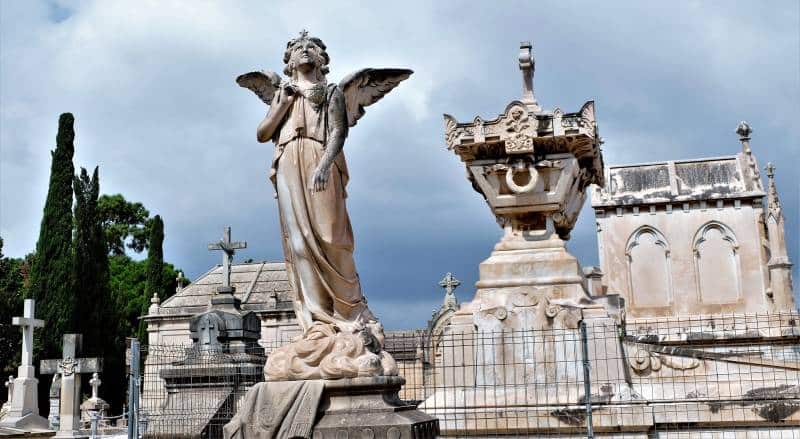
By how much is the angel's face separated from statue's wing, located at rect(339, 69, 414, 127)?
26 cm

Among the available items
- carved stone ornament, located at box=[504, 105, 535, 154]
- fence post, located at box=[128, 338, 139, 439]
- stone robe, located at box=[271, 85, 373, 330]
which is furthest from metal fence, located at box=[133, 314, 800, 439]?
carved stone ornament, located at box=[504, 105, 535, 154]

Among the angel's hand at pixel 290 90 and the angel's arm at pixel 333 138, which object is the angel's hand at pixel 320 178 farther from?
the angel's hand at pixel 290 90

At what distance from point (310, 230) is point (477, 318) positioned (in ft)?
8.77

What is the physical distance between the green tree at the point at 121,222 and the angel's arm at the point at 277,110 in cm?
4680

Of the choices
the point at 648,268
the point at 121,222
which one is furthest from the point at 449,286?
the point at 121,222

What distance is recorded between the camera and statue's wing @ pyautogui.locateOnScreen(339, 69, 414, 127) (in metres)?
6.13

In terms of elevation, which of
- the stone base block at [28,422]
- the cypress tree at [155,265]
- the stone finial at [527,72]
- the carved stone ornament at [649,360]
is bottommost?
the stone base block at [28,422]

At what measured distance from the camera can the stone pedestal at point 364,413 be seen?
5.17 meters

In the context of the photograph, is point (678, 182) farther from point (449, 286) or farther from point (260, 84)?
point (260, 84)

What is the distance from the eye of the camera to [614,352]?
7422 mm

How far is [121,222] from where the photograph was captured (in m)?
51.0

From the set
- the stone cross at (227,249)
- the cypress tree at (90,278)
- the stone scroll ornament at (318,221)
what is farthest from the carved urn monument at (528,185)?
the cypress tree at (90,278)

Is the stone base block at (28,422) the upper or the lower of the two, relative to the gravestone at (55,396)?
lower

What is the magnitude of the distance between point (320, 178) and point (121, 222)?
4855 cm
